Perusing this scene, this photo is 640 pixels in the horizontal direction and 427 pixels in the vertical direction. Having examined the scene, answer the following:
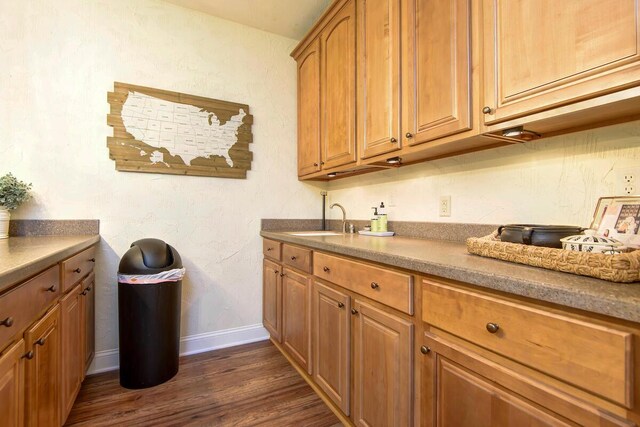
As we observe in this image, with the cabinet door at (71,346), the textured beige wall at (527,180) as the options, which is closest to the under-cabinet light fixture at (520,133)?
the textured beige wall at (527,180)

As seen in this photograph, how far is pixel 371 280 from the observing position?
4.03ft

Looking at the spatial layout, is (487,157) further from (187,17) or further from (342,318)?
(187,17)

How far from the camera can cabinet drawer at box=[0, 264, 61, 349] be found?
2.72 ft

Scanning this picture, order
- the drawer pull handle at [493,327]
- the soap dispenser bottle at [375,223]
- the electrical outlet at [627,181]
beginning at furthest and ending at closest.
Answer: the soap dispenser bottle at [375,223]
the electrical outlet at [627,181]
the drawer pull handle at [493,327]

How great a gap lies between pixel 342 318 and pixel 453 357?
0.62 metres

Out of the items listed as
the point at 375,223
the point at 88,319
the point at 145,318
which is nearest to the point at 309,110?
the point at 375,223

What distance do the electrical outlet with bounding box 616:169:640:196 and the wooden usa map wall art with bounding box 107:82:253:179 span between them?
2238 mm

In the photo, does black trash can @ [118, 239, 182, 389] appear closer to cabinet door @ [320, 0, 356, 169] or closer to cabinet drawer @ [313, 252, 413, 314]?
cabinet drawer @ [313, 252, 413, 314]

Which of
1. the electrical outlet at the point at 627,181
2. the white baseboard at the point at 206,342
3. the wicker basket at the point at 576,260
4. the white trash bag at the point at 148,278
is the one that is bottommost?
the white baseboard at the point at 206,342

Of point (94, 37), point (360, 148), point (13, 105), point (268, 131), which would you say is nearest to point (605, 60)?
point (360, 148)

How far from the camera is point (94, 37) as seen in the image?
2059mm

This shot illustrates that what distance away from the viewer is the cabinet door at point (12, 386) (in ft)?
2.74

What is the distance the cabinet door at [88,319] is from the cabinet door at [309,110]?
1689 millimetres

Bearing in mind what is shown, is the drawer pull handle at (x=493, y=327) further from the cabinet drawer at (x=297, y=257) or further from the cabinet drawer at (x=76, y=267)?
the cabinet drawer at (x=76, y=267)
